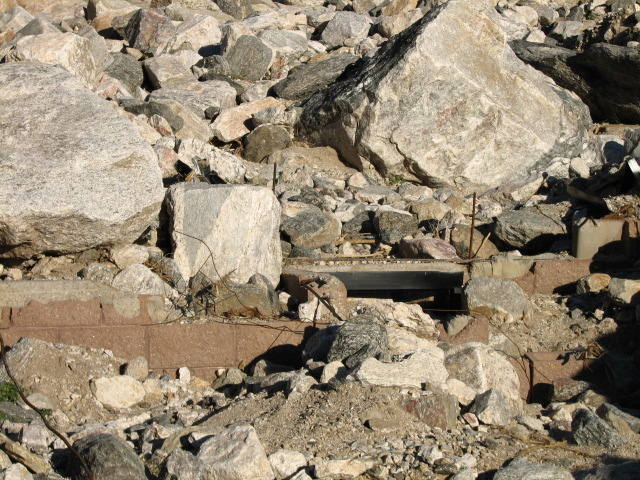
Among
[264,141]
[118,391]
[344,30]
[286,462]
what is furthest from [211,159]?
[344,30]

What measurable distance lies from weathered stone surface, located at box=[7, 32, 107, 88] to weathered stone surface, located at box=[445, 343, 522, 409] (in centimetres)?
696

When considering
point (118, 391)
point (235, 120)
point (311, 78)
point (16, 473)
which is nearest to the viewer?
point (16, 473)

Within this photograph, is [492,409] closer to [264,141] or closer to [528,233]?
[528,233]

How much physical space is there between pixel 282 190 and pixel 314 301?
10.4ft

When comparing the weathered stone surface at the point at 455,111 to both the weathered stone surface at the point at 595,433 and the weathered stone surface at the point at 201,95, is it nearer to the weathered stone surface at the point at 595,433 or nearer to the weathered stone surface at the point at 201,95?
the weathered stone surface at the point at 201,95

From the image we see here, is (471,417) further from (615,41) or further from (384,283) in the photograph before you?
(615,41)

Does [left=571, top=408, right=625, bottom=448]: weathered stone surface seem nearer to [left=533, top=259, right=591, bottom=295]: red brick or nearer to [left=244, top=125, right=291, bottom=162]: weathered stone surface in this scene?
[left=533, top=259, right=591, bottom=295]: red brick

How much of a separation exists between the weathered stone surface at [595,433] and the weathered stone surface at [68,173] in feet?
11.5

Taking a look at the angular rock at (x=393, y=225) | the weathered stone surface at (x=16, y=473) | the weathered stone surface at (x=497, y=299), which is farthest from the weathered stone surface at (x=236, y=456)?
the angular rock at (x=393, y=225)

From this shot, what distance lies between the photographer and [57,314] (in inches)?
253

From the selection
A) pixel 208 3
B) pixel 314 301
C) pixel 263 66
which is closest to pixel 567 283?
pixel 314 301

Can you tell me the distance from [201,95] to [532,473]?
8.55 meters

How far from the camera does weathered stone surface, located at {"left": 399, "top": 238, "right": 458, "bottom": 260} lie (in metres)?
8.58

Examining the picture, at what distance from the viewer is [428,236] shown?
30.3 ft
